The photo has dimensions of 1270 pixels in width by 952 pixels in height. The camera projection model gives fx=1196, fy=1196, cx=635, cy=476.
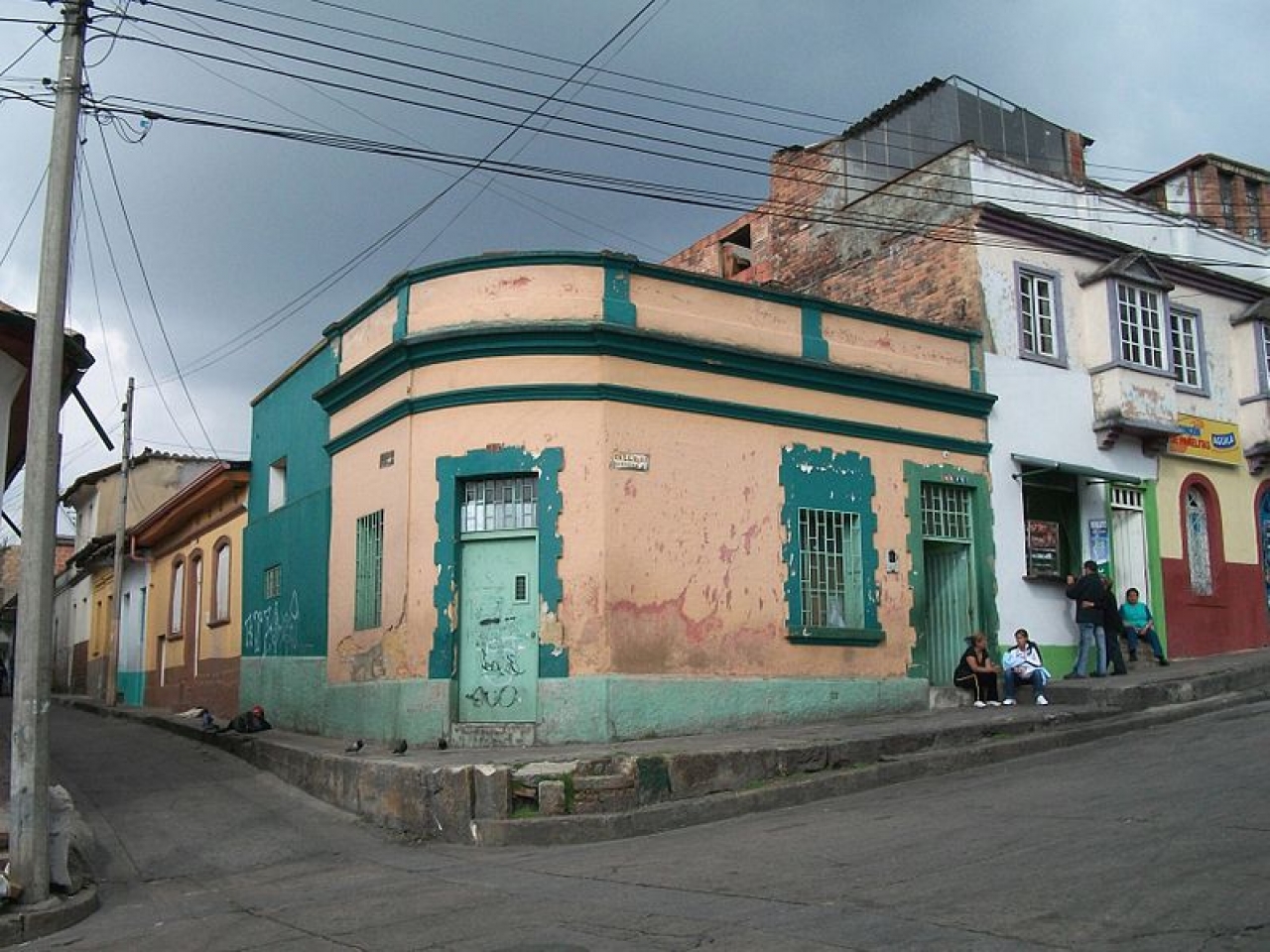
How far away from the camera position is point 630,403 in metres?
13.1

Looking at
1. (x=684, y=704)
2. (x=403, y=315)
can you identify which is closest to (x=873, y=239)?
(x=403, y=315)

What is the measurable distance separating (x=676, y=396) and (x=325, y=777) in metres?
5.54

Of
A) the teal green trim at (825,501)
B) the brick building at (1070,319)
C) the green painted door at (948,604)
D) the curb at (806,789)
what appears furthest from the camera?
the brick building at (1070,319)

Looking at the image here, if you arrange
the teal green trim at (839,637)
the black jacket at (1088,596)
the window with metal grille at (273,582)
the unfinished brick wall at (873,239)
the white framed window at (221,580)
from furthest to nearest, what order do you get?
the white framed window at (221,580) → the window with metal grille at (273,582) → the unfinished brick wall at (873,239) → the black jacket at (1088,596) → the teal green trim at (839,637)

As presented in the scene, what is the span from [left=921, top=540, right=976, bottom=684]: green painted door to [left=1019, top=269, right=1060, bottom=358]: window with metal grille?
348 cm

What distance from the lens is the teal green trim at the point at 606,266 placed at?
43.5ft

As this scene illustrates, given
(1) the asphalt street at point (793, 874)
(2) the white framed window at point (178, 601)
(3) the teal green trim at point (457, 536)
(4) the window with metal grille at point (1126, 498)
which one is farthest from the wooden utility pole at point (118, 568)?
(4) the window with metal grille at point (1126, 498)

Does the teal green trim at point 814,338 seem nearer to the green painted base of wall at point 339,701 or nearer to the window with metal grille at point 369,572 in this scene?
the window with metal grille at point 369,572

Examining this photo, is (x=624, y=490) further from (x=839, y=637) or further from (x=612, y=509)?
(x=839, y=637)

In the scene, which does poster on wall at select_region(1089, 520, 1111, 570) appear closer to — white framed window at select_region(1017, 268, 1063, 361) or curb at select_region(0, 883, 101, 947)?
white framed window at select_region(1017, 268, 1063, 361)

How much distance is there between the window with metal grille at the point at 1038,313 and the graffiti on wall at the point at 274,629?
11.3 meters

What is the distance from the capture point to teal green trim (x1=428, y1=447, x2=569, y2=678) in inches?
496

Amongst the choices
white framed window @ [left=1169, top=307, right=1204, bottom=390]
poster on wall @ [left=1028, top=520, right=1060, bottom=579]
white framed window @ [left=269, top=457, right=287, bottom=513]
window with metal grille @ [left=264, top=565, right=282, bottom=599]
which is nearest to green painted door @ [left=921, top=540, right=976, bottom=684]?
poster on wall @ [left=1028, top=520, right=1060, bottom=579]

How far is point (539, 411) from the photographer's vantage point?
42.6ft
